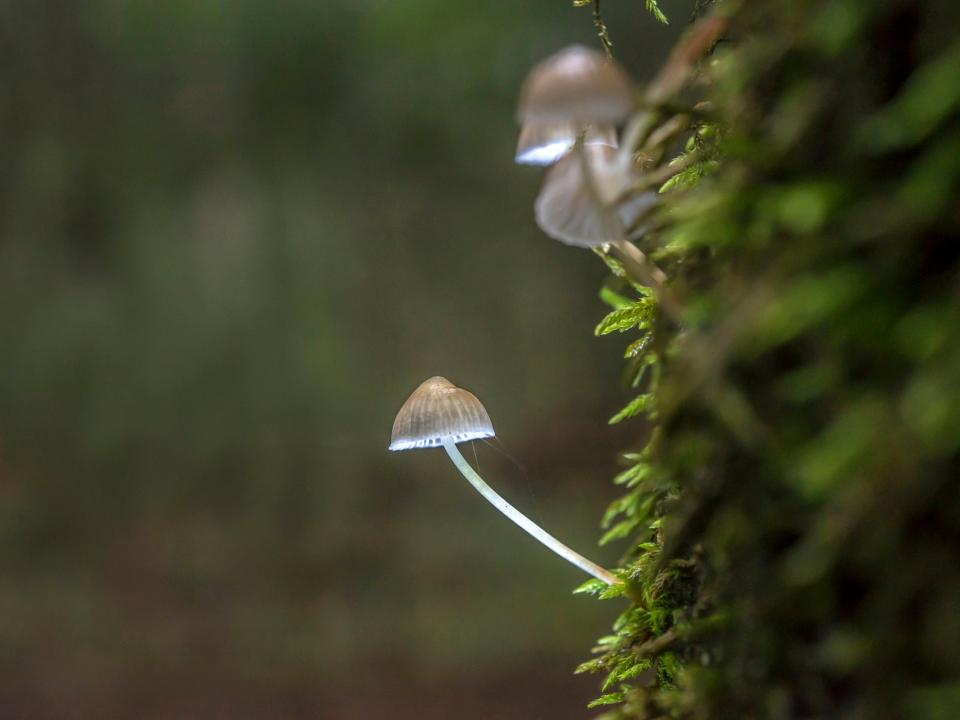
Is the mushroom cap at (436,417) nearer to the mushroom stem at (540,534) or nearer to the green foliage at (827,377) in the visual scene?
the mushroom stem at (540,534)

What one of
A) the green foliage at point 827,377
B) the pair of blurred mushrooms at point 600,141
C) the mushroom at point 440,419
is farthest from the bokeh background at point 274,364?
the green foliage at point 827,377

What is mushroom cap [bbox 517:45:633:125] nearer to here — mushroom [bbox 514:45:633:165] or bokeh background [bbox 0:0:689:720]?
mushroom [bbox 514:45:633:165]

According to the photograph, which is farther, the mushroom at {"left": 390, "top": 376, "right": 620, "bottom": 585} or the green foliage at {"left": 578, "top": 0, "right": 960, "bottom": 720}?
the mushroom at {"left": 390, "top": 376, "right": 620, "bottom": 585}

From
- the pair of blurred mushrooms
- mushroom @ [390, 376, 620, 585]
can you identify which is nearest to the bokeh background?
mushroom @ [390, 376, 620, 585]

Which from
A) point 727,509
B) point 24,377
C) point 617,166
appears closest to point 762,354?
point 727,509

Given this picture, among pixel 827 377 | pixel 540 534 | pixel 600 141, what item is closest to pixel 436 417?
pixel 540 534
